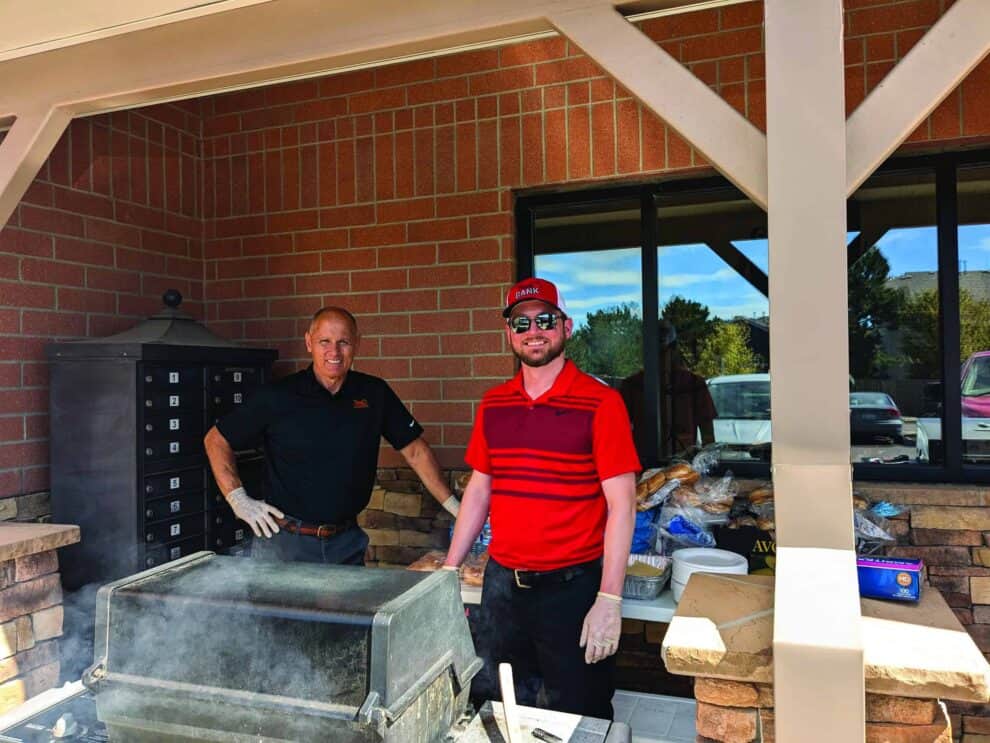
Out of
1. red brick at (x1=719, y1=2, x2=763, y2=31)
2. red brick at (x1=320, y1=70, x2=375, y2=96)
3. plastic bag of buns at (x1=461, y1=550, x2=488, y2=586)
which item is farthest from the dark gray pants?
red brick at (x1=719, y1=2, x2=763, y2=31)

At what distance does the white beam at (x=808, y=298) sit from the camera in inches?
66.3

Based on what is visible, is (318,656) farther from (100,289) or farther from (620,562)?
(100,289)

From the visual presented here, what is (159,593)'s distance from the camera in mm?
1670

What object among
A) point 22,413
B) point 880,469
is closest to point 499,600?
point 880,469

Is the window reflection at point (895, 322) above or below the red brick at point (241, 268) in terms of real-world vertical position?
below

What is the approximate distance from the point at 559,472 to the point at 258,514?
Answer: 4.47 ft

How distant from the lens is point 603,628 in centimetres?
250

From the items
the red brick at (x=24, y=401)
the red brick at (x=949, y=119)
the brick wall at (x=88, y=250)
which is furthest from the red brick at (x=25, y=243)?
the red brick at (x=949, y=119)

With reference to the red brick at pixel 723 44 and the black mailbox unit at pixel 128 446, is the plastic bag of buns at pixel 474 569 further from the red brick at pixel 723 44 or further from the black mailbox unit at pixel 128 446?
the red brick at pixel 723 44

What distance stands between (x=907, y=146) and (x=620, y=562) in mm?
2334

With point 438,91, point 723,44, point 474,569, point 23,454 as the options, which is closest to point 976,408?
point 723,44

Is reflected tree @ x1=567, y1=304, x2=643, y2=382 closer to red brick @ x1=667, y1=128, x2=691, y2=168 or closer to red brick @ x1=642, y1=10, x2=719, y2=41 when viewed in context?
red brick @ x1=667, y1=128, x2=691, y2=168

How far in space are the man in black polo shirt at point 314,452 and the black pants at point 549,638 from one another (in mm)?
621

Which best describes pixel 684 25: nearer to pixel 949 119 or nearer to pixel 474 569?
pixel 949 119
